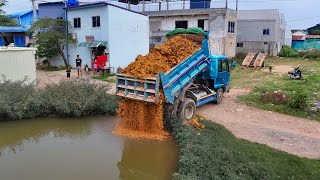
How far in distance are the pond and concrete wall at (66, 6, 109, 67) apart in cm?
1219

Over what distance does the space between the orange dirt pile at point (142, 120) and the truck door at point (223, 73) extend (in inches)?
168

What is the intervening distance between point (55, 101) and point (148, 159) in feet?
16.5

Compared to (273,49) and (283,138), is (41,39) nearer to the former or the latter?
(283,138)

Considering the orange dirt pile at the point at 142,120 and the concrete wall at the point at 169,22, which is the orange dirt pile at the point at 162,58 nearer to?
the orange dirt pile at the point at 142,120

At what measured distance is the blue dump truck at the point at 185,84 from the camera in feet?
28.3

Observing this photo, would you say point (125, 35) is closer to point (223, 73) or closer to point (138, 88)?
point (223, 73)

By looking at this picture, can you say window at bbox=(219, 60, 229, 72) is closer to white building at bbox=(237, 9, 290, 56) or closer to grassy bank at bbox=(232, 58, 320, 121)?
grassy bank at bbox=(232, 58, 320, 121)


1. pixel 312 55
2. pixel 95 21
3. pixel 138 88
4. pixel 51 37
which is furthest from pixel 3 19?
pixel 312 55

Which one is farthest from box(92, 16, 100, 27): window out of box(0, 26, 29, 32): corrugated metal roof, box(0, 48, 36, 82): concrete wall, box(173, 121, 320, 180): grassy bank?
box(173, 121, 320, 180): grassy bank

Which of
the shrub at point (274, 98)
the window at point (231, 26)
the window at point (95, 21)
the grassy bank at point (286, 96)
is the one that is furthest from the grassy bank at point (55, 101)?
the window at point (231, 26)

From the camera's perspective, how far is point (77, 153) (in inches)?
312

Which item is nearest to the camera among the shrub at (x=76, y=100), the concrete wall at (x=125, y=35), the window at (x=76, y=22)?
the shrub at (x=76, y=100)

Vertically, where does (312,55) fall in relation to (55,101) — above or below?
above

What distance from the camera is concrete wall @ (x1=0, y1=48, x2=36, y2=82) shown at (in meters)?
14.2
